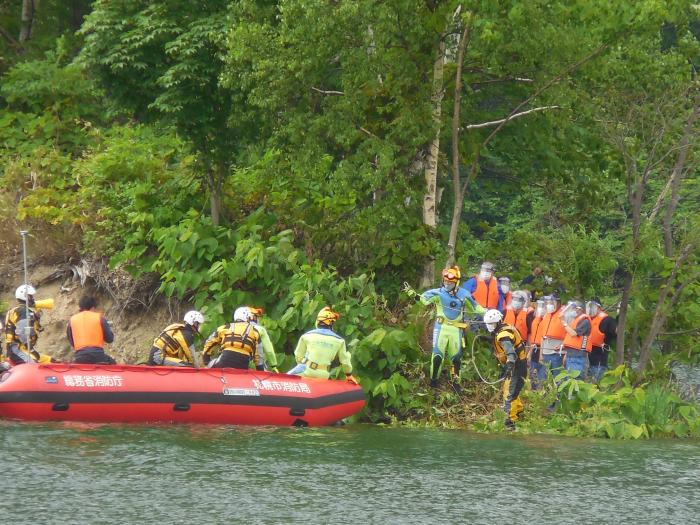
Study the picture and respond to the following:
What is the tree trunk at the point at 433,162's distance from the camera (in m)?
20.8

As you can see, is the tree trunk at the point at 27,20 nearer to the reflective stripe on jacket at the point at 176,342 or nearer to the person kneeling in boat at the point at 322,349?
the reflective stripe on jacket at the point at 176,342

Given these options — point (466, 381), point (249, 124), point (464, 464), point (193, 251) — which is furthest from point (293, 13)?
point (464, 464)

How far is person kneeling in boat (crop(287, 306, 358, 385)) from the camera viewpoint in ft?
59.2

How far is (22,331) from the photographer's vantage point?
61.9ft

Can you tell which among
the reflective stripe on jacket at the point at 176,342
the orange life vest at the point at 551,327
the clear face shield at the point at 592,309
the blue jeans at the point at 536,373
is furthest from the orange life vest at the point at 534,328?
the reflective stripe on jacket at the point at 176,342

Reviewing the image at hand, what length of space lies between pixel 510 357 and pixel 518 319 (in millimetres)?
3003

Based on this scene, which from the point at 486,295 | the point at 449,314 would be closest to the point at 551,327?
the point at 486,295

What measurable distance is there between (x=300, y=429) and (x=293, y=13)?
6.16 metres

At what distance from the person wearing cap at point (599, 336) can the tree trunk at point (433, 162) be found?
2.68 meters

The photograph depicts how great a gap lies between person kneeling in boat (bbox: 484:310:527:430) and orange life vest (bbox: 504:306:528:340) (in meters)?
2.25

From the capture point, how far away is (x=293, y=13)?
1931 centimetres

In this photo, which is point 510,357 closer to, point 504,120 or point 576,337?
point 576,337

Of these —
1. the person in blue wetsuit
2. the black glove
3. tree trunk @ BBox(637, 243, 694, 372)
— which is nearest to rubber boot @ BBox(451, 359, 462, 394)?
the person in blue wetsuit

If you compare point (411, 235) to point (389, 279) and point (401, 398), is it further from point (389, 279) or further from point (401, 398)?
point (401, 398)
